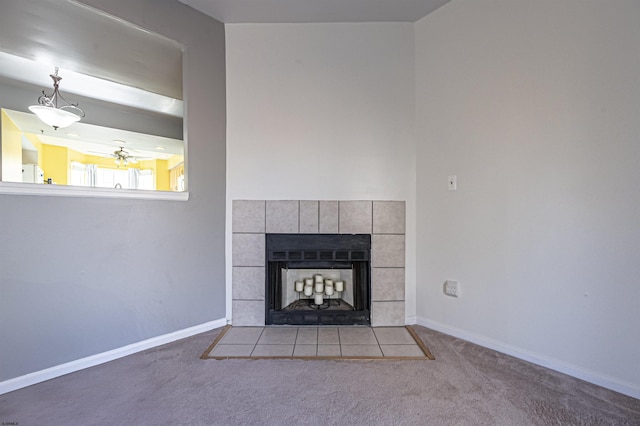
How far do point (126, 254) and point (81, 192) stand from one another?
0.45 meters

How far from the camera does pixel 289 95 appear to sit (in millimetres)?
2348

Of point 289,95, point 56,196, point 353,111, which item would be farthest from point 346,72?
point 56,196

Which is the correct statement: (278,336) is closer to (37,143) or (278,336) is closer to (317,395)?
(317,395)

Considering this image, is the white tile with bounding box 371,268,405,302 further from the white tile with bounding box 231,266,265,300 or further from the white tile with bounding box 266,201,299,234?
the white tile with bounding box 231,266,265,300

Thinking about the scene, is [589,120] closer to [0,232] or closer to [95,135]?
[95,135]

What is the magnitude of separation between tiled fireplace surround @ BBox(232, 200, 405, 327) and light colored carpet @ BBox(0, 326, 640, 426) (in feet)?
1.88

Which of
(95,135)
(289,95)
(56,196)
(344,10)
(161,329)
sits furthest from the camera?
(289,95)

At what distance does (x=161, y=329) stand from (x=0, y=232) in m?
1.04

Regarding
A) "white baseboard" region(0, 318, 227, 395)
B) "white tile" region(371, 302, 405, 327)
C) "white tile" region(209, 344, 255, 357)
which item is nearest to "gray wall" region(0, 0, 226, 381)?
"white baseboard" region(0, 318, 227, 395)

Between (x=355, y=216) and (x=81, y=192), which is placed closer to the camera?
(x=81, y=192)

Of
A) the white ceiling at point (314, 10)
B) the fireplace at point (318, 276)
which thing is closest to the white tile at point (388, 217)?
the fireplace at point (318, 276)

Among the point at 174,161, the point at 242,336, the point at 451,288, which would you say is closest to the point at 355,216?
the point at 451,288

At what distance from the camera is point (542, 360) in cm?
174

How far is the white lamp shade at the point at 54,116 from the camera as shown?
1644mm
